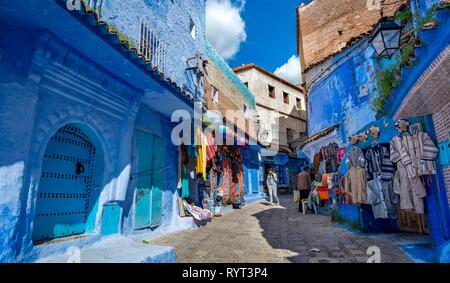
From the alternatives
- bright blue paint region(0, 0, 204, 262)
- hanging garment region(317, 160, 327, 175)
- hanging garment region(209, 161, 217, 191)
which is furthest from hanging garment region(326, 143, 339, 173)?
bright blue paint region(0, 0, 204, 262)

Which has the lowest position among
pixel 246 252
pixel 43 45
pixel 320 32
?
pixel 246 252

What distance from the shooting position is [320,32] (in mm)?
17562

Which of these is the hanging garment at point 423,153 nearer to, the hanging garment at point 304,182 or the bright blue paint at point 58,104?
the bright blue paint at point 58,104

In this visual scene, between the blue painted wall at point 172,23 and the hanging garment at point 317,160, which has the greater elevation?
the blue painted wall at point 172,23

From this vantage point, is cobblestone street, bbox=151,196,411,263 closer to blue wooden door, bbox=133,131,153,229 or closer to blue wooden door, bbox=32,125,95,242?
blue wooden door, bbox=133,131,153,229

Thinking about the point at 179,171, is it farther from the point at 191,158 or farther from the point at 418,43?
the point at 418,43

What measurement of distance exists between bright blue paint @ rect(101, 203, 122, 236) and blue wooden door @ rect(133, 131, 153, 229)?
826 millimetres

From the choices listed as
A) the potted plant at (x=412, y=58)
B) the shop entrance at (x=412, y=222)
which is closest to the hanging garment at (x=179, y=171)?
the potted plant at (x=412, y=58)

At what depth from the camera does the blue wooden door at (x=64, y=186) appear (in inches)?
169

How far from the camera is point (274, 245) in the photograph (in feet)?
20.2

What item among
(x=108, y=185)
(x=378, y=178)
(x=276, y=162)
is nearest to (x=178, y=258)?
(x=108, y=185)

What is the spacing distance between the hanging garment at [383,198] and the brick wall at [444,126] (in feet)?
6.78

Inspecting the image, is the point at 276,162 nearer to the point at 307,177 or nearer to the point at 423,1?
the point at 307,177

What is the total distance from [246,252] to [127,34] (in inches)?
261
